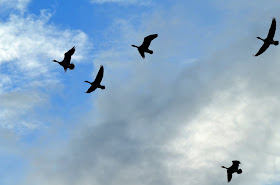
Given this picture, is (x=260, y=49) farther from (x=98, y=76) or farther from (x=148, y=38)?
(x=98, y=76)

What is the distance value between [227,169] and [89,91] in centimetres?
1805

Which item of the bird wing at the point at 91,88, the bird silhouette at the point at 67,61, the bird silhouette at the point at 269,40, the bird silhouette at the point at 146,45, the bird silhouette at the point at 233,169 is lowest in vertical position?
the bird silhouette at the point at 233,169

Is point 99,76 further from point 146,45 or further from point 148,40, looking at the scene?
point 148,40

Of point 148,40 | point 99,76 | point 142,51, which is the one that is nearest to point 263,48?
point 148,40

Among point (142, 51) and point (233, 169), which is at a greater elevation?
point (142, 51)

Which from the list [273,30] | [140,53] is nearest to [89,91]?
[140,53]

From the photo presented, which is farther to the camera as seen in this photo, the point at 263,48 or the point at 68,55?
→ the point at 263,48

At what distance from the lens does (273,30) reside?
46656 millimetres

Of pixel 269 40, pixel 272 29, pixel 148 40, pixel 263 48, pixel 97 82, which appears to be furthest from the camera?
pixel 97 82

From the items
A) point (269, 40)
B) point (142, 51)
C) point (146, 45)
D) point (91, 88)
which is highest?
point (269, 40)

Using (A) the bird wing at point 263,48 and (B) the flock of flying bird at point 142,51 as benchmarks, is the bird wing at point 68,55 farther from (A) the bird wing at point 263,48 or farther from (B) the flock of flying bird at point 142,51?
(A) the bird wing at point 263,48

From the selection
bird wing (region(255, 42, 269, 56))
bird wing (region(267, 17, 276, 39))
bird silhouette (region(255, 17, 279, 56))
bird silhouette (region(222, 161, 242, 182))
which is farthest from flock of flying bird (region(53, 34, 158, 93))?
bird silhouette (region(222, 161, 242, 182))

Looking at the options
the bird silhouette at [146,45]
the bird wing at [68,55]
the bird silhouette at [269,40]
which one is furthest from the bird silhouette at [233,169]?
the bird wing at [68,55]

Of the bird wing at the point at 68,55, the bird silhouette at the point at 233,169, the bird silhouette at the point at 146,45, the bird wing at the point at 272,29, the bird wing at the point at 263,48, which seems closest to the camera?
the bird silhouette at the point at 233,169
